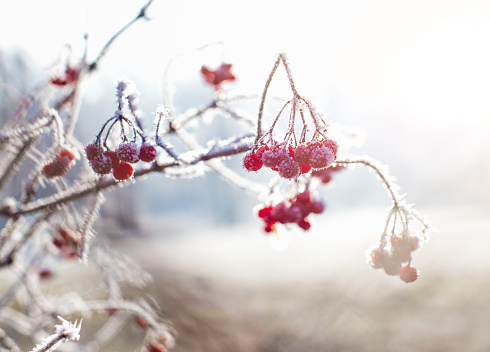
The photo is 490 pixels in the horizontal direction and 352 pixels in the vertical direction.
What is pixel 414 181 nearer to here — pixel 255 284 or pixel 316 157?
pixel 255 284

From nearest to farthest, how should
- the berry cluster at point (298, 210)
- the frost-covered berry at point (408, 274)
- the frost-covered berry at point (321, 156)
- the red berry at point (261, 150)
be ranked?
the frost-covered berry at point (321, 156), the red berry at point (261, 150), the frost-covered berry at point (408, 274), the berry cluster at point (298, 210)

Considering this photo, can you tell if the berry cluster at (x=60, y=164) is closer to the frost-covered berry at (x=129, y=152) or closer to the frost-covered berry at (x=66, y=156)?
the frost-covered berry at (x=66, y=156)

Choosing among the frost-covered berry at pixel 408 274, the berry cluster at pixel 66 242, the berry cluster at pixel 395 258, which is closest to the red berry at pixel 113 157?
the berry cluster at pixel 395 258

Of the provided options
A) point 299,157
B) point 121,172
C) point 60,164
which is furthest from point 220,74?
point 299,157

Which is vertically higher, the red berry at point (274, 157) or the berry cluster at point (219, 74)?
the berry cluster at point (219, 74)

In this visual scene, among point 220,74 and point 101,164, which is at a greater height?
point 220,74

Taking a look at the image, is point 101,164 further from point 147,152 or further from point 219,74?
point 219,74

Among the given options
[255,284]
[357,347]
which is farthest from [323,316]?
[255,284]
